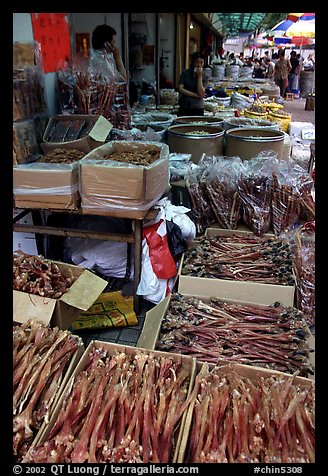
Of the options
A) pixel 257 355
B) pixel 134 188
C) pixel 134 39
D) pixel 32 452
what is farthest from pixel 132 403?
pixel 134 39

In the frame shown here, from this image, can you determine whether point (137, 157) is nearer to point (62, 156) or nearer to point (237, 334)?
point (62, 156)

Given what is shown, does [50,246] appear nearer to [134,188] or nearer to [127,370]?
[134,188]

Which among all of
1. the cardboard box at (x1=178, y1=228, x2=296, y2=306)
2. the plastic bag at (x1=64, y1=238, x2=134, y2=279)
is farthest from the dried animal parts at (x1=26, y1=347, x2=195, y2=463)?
the plastic bag at (x1=64, y1=238, x2=134, y2=279)

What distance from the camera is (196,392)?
190cm

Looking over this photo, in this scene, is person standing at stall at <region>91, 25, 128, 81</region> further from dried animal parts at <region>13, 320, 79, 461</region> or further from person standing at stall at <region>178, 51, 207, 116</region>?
dried animal parts at <region>13, 320, 79, 461</region>

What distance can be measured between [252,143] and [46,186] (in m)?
2.56

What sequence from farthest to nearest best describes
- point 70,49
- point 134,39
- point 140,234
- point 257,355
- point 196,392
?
point 134,39 → point 70,49 → point 140,234 → point 257,355 → point 196,392

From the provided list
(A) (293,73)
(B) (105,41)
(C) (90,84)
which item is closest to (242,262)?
(C) (90,84)

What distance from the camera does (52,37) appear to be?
4605 mm

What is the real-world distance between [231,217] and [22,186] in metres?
2.01

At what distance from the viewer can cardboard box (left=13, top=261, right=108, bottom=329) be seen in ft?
7.90

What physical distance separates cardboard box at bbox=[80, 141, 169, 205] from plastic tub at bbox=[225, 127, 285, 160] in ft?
5.69

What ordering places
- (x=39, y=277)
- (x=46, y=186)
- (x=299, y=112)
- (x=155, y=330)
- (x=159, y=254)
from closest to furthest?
(x=155, y=330), (x=39, y=277), (x=46, y=186), (x=159, y=254), (x=299, y=112)

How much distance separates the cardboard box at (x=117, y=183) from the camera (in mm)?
2973
